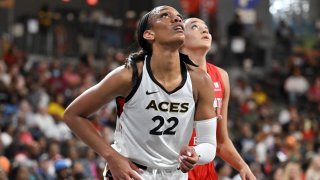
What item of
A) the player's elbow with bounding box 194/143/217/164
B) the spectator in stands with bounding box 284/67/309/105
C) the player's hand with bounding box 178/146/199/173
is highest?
the player's hand with bounding box 178/146/199/173

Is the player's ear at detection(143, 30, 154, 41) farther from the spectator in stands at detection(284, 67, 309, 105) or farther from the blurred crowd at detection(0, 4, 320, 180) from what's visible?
the spectator in stands at detection(284, 67, 309, 105)

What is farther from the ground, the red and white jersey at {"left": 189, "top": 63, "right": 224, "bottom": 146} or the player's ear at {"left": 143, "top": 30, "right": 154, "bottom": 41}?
the player's ear at {"left": 143, "top": 30, "right": 154, "bottom": 41}

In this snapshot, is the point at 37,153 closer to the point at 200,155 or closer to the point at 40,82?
the point at 40,82

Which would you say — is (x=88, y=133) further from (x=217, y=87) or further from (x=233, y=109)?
(x=233, y=109)

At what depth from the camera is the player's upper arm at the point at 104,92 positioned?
227 inches

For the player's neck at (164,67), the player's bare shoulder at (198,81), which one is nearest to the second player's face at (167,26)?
the player's neck at (164,67)

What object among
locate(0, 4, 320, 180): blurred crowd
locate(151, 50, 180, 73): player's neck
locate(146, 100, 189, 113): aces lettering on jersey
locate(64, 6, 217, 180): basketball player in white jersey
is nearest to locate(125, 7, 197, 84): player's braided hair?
locate(64, 6, 217, 180): basketball player in white jersey

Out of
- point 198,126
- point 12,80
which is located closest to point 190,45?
point 198,126

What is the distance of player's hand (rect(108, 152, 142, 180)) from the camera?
225 inches

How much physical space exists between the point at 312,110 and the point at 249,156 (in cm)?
658

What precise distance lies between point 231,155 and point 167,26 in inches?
66.1

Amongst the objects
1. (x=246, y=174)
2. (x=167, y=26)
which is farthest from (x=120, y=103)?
(x=246, y=174)

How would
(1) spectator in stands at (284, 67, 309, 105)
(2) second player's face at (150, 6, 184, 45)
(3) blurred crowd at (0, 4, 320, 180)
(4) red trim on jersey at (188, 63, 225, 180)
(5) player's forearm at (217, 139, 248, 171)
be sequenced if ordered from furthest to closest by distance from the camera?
1. (1) spectator in stands at (284, 67, 309, 105)
2. (3) blurred crowd at (0, 4, 320, 180)
3. (4) red trim on jersey at (188, 63, 225, 180)
4. (5) player's forearm at (217, 139, 248, 171)
5. (2) second player's face at (150, 6, 184, 45)

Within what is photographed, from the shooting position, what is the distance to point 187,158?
5625 mm
